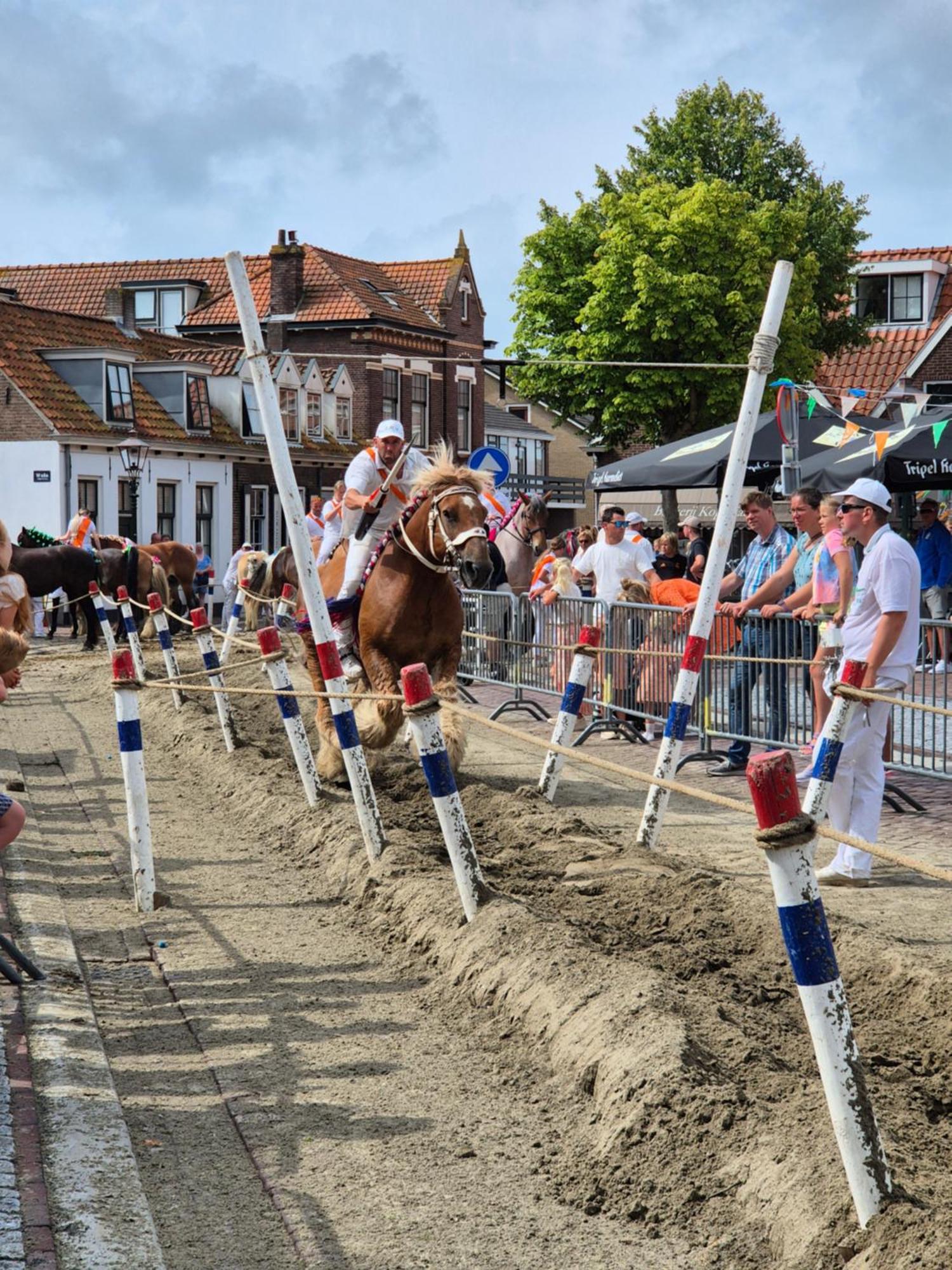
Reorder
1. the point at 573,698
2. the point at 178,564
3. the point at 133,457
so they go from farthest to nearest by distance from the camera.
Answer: the point at 133,457 < the point at 178,564 < the point at 573,698

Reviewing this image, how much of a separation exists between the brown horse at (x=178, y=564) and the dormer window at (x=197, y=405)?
47.1 ft

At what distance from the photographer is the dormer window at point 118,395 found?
41.5m

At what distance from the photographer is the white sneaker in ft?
36.4

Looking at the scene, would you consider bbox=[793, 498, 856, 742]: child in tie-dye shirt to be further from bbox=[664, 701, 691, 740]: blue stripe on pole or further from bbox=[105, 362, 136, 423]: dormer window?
bbox=[105, 362, 136, 423]: dormer window

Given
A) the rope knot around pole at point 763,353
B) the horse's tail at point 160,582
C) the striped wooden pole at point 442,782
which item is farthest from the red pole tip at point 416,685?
the horse's tail at point 160,582

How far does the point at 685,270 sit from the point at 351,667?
105 ft

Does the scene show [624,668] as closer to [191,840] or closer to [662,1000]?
[191,840]

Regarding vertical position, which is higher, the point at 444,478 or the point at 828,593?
the point at 444,478

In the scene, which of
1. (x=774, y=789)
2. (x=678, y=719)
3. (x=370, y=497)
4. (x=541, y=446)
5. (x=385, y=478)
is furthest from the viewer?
(x=541, y=446)

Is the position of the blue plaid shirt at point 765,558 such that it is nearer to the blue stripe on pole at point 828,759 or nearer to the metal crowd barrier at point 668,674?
the metal crowd barrier at point 668,674

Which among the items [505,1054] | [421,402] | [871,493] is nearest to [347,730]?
[871,493]

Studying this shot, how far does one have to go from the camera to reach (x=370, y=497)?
10781 mm

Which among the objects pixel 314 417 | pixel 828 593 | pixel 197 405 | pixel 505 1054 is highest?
pixel 314 417

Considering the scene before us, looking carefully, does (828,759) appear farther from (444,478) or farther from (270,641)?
(270,641)
